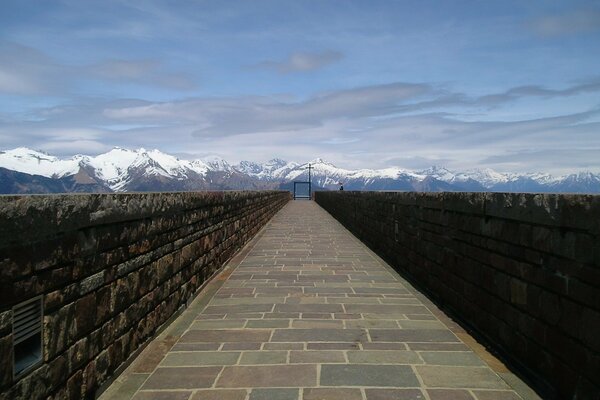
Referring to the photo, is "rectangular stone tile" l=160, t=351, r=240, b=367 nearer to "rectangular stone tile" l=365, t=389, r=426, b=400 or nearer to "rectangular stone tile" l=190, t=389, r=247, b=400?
→ "rectangular stone tile" l=190, t=389, r=247, b=400

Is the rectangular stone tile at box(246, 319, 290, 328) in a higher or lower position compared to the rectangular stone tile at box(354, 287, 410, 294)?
lower

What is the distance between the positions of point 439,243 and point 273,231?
33.5 feet

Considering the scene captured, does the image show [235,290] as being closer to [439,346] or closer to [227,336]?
[227,336]

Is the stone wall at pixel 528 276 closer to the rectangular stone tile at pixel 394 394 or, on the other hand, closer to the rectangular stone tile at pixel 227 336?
the rectangular stone tile at pixel 394 394

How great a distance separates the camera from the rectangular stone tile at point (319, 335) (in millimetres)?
4590

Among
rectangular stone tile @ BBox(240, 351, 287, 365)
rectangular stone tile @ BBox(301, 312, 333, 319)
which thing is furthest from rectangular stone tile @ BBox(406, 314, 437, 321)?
rectangular stone tile @ BBox(240, 351, 287, 365)

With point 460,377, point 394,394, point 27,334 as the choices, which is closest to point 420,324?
point 460,377

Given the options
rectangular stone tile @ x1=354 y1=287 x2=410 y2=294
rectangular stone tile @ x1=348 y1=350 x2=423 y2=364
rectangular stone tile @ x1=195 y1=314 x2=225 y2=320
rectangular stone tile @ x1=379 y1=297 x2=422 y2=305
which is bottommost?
rectangular stone tile @ x1=195 y1=314 x2=225 y2=320

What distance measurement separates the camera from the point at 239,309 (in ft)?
18.8

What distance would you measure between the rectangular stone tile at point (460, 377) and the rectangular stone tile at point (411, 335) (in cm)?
72

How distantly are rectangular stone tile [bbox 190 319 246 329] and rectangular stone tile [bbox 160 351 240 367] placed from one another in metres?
0.78

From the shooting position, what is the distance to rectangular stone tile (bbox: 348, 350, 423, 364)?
159 inches

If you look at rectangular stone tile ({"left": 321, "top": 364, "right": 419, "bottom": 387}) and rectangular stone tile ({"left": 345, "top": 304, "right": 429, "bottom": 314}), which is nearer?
rectangular stone tile ({"left": 321, "top": 364, "right": 419, "bottom": 387})

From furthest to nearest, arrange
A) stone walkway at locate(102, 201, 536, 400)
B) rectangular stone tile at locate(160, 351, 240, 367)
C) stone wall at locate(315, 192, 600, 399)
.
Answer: rectangular stone tile at locate(160, 351, 240, 367), stone walkway at locate(102, 201, 536, 400), stone wall at locate(315, 192, 600, 399)
